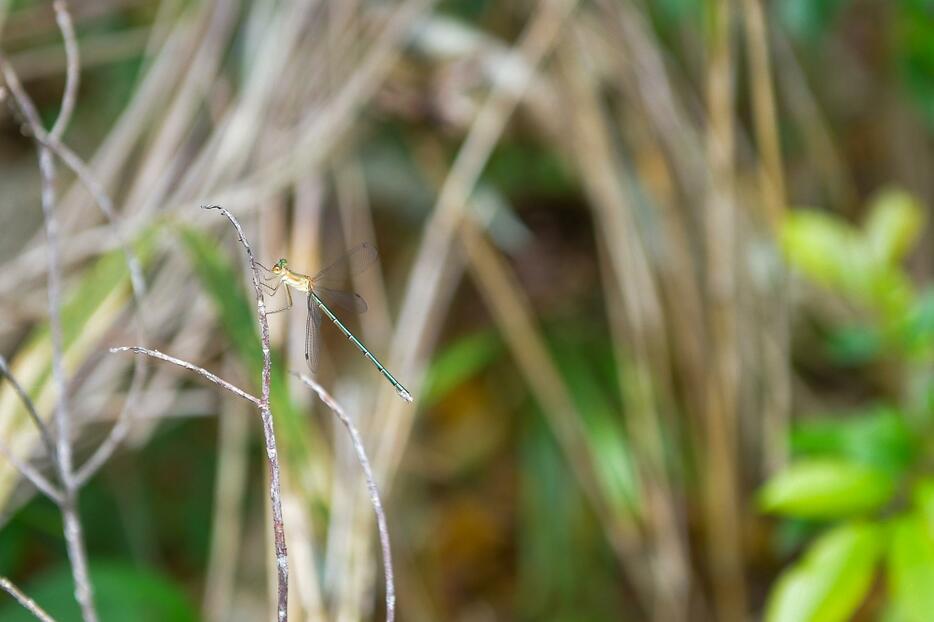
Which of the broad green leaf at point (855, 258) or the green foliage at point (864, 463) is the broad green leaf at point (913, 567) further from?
the broad green leaf at point (855, 258)

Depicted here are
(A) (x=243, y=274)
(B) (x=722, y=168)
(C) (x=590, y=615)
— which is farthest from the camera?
(C) (x=590, y=615)

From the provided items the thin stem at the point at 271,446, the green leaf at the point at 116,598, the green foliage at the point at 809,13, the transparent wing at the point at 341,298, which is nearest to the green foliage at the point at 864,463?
the green foliage at the point at 809,13

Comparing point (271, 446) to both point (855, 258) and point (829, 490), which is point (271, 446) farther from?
point (855, 258)

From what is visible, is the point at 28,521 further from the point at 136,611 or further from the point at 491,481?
the point at 491,481

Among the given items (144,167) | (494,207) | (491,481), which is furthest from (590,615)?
(144,167)

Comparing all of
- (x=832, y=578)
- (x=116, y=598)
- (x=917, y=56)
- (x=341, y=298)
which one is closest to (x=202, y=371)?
(x=341, y=298)
